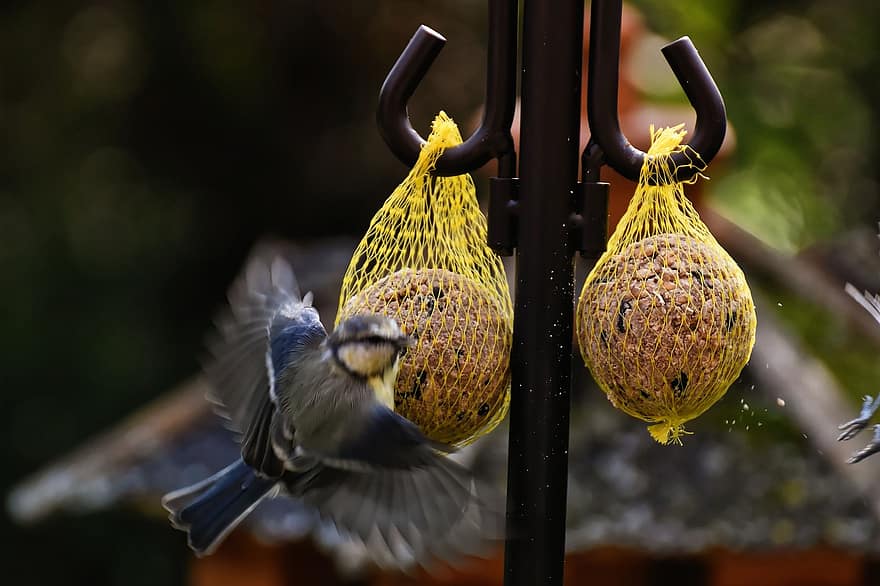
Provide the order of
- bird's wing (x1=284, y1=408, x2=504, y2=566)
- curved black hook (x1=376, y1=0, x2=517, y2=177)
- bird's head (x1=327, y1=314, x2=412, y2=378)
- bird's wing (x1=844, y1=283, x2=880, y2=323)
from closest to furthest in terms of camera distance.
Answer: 1. bird's wing (x1=284, y1=408, x2=504, y2=566)
2. bird's head (x1=327, y1=314, x2=412, y2=378)
3. curved black hook (x1=376, y1=0, x2=517, y2=177)
4. bird's wing (x1=844, y1=283, x2=880, y2=323)

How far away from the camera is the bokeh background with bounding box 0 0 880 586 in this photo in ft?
23.6

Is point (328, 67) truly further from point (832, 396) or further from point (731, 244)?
point (832, 396)

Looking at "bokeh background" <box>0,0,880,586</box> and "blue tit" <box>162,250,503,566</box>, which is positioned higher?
"bokeh background" <box>0,0,880,586</box>

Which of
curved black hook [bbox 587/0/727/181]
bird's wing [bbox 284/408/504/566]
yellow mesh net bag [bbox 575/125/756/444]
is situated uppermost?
curved black hook [bbox 587/0/727/181]

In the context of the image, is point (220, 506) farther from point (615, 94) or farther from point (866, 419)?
point (866, 419)

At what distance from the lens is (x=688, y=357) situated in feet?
6.90

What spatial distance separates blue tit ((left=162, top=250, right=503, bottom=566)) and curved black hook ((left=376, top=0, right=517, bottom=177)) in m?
0.34

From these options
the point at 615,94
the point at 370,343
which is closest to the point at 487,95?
the point at 615,94

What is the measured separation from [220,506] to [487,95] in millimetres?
996

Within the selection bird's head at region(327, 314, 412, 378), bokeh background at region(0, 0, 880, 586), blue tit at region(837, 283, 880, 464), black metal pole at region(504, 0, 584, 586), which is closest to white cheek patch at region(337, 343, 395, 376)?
bird's head at region(327, 314, 412, 378)

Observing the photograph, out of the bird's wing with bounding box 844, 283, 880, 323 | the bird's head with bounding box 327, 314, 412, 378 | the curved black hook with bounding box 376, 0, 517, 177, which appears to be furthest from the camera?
the bird's wing with bounding box 844, 283, 880, 323

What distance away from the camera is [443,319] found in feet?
7.07

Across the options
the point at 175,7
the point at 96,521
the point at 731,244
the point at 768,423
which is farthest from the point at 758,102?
the point at 96,521

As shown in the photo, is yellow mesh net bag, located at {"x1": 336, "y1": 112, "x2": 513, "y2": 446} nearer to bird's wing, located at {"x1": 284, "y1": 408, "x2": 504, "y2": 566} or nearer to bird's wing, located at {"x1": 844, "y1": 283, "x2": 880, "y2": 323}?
bird's wing, located at {"x1": 284, "y1": 408, "x2": 504, "y2": 566}
